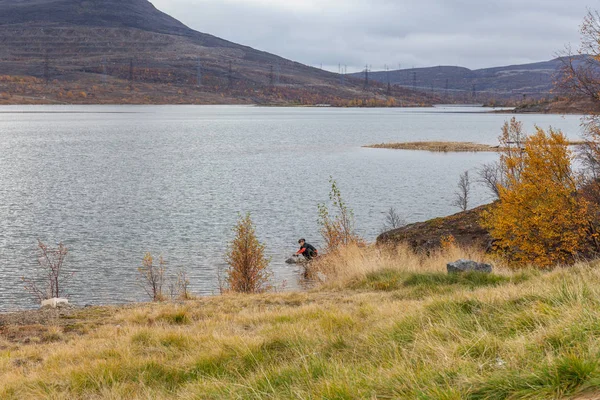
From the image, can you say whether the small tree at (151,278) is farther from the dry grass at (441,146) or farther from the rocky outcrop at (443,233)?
the dry grass at (441,146)

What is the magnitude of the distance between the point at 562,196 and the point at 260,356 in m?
13.4

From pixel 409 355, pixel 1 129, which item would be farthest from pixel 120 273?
pixel 1 129

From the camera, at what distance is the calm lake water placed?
23.8m

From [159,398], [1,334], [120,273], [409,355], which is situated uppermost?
[409,355]

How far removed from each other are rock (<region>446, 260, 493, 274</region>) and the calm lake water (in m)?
9.99

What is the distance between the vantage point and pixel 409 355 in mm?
5668

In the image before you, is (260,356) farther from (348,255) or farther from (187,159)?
(187,159)

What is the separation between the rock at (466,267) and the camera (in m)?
12.1

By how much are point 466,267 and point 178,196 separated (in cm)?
3050

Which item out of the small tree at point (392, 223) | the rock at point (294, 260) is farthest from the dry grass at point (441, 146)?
the rock at point (294, 260)

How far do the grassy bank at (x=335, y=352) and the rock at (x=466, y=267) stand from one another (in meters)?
→ 1.49

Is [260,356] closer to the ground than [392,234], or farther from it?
farther from it

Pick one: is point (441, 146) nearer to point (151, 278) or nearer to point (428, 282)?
point (151, 278)

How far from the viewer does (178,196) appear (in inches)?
1586
